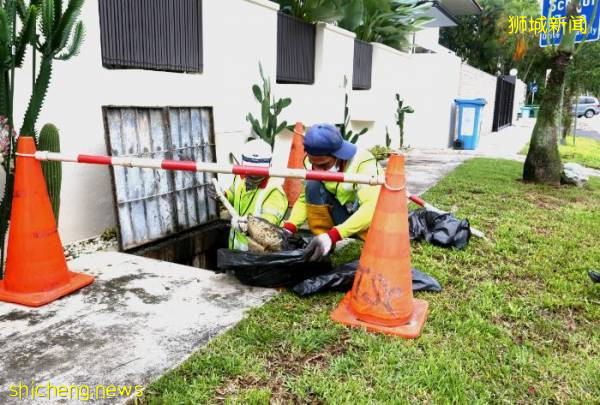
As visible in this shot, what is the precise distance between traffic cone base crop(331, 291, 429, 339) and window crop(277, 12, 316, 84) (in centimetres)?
484

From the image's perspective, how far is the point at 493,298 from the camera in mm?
3371

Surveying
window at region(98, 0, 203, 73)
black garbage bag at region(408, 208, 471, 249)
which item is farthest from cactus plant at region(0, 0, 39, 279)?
black garbage bag at region(408, 208, 471, 249)

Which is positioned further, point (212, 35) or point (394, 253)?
point (212, 35)

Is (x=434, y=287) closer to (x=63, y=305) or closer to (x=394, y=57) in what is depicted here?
(x=63, y=305)

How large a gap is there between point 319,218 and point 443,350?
146 centimetres

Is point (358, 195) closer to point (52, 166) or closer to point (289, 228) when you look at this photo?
point (289, 228)

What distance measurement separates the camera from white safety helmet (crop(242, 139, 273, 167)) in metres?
3.88

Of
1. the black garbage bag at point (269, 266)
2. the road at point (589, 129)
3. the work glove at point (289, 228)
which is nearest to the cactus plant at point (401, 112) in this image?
the work glove at point (289, 228)

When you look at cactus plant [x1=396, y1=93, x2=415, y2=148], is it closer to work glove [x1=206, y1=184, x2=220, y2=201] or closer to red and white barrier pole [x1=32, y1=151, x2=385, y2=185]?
work glove [x1=206, y1=184, x2=220, y2=201]

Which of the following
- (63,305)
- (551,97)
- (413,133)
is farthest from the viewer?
(413,133)

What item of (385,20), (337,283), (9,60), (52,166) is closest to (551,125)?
(385,20)

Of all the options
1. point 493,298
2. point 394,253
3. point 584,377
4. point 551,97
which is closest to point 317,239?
point 394,253

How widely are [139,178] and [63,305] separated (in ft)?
4.76

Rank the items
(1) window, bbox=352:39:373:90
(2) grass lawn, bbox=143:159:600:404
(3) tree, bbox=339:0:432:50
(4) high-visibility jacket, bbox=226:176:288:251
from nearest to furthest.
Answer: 1. (2) grass lawn, bbox=143:159:600:404
2. (4) high-visibility jacket, bbox=226:176:288:251
3. (3) tree, bbox=339:0:432:50
4. (1) window, bbox=352:39:373:90
